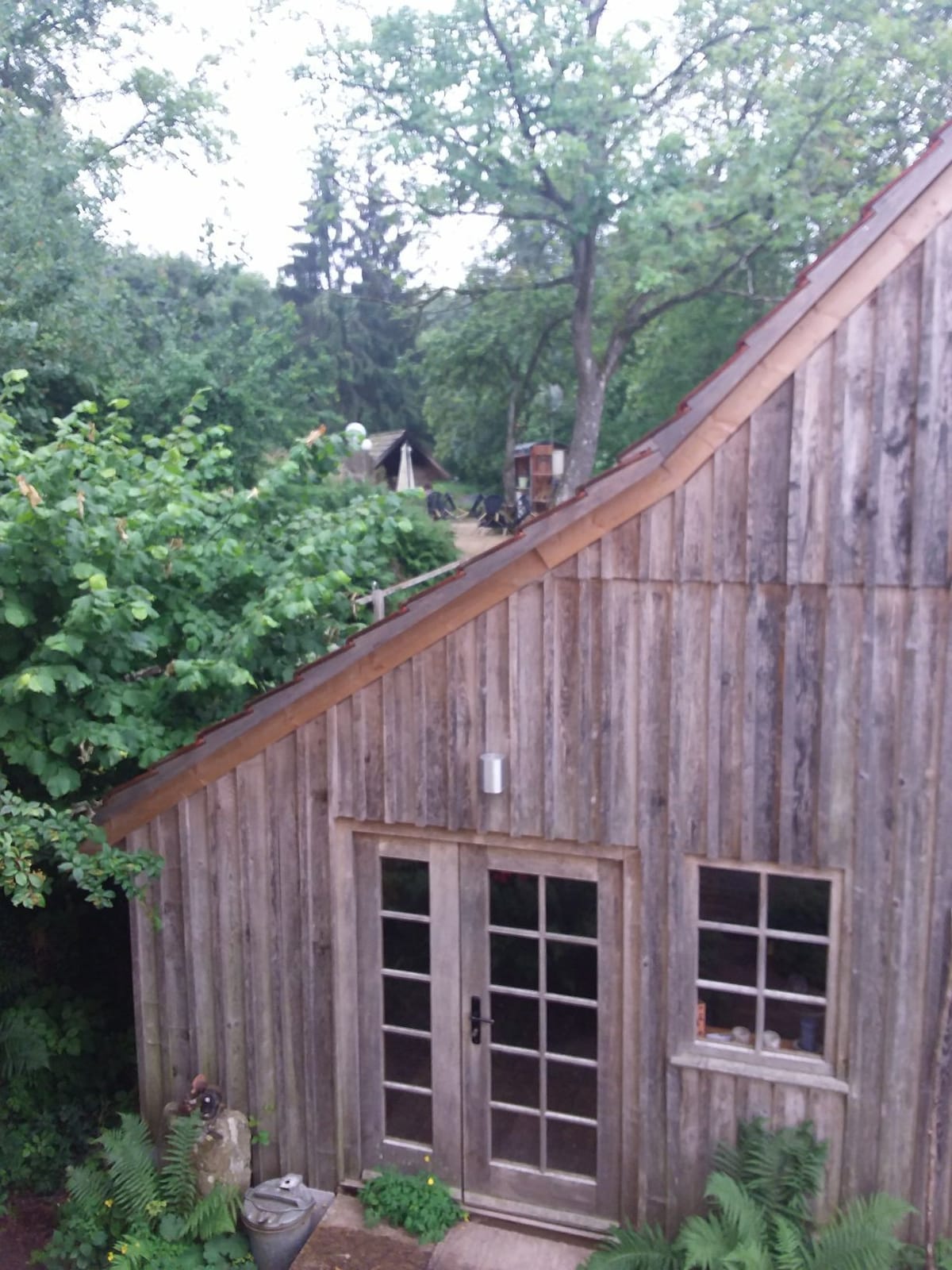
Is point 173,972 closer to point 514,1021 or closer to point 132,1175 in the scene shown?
point 132,1175

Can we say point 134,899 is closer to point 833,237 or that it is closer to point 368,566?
point 368,566

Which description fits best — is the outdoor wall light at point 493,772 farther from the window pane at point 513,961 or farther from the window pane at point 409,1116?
the window pane at point 409,1116

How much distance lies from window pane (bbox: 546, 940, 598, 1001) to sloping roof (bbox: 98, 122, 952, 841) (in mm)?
1686

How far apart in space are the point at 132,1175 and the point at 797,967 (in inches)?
148

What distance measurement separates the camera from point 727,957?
5055 mm

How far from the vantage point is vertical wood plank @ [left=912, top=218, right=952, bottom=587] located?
421 centimetres

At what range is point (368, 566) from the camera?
7.39 metres

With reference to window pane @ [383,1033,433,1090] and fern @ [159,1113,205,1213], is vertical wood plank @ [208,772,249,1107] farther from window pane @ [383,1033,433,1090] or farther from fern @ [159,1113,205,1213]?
window pane @ [383,1033,433,1090]

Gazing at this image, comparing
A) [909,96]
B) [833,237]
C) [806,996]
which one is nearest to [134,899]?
[806,996]

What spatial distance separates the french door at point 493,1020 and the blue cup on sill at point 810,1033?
88 cm

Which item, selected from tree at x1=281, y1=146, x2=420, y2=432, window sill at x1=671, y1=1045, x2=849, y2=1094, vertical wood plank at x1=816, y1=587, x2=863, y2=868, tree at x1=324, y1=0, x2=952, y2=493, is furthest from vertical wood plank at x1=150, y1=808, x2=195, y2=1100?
tree at x1=281, y1=146, x2=420, y2=432

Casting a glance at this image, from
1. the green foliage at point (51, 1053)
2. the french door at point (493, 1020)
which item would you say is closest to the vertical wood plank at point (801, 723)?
the french door at point (493, 1020)

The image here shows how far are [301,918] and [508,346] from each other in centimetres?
1920

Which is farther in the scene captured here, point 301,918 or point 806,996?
point 301,918
